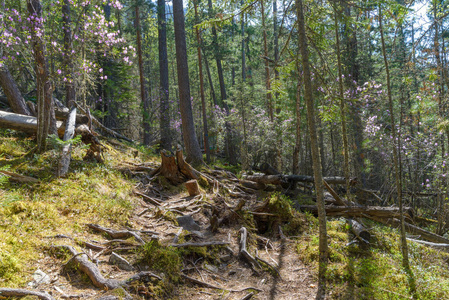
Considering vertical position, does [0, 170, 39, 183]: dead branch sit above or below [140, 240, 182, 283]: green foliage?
above

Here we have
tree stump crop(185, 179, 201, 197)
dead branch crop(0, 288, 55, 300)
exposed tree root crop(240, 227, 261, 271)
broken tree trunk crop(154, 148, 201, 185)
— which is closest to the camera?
dead branch crop(0, 288, 55, 300)

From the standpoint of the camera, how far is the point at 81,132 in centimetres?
813

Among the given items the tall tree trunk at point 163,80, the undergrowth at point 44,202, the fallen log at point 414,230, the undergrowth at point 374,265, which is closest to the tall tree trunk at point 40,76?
the undergrowth at point 44,202

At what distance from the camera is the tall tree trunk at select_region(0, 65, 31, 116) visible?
8.69 m

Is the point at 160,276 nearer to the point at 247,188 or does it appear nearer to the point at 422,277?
the point at 422,277

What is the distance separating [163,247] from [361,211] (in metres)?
6.00

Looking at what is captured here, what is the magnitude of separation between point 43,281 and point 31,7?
618 centimetres

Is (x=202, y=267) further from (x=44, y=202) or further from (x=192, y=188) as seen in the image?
(x=192, y=188)

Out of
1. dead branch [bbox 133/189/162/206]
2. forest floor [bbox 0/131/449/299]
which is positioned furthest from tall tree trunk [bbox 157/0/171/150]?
dead branch [bbox 133/189/162/206]

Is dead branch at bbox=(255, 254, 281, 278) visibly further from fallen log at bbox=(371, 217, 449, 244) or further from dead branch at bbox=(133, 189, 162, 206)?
fallen log at bbox=(371, 217, 449, 244)

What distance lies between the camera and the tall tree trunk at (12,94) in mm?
8688

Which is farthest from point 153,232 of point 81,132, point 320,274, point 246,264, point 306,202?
point 306,202

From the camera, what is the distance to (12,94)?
880 centimetres

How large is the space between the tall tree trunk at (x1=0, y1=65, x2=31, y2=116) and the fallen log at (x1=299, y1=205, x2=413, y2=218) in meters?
9.57
